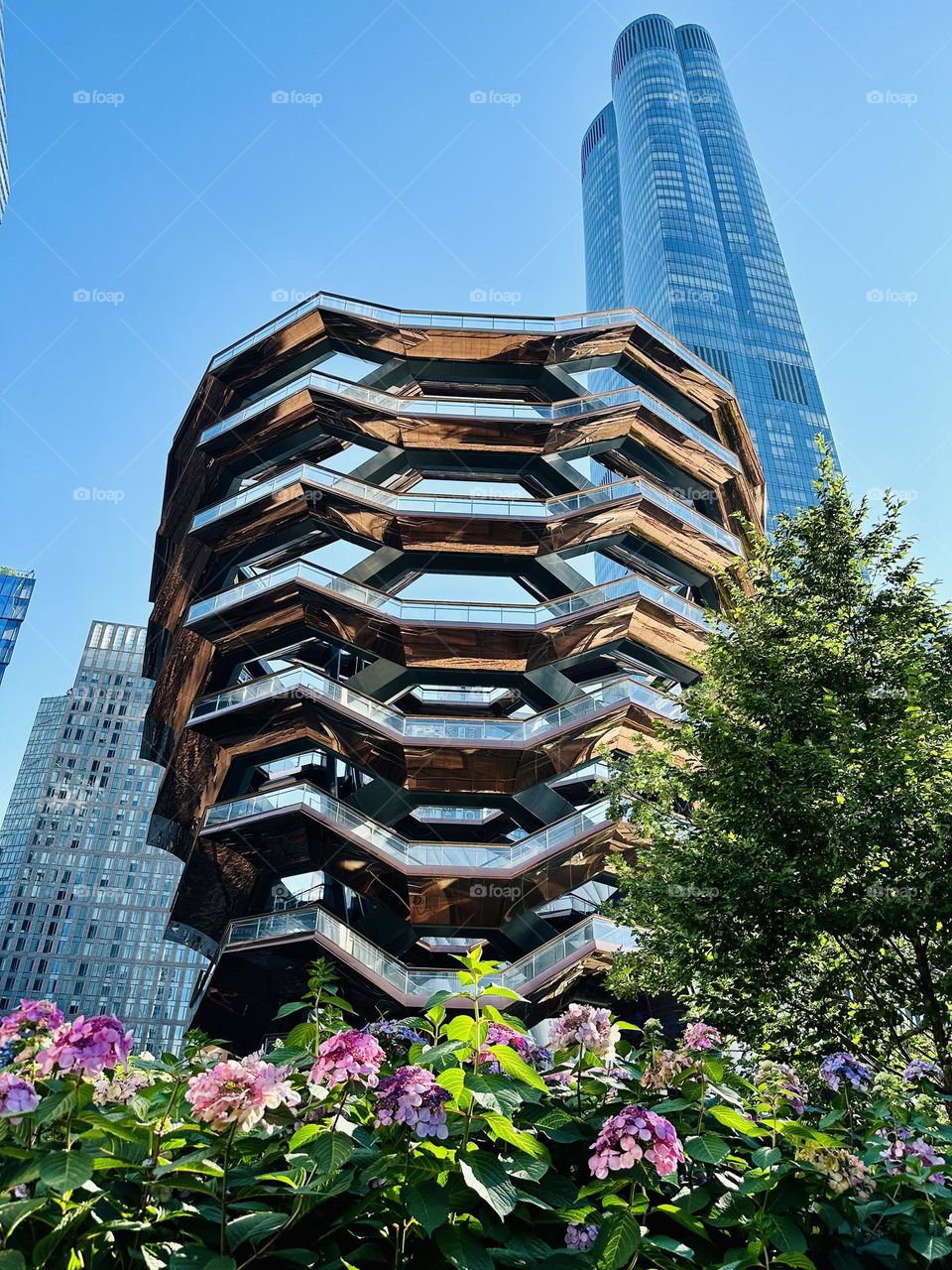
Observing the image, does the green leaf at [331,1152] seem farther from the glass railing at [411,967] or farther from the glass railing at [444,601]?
the glass railing at [444,601]

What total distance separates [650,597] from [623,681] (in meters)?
3.67

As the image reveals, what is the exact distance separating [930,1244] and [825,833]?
9.43 m

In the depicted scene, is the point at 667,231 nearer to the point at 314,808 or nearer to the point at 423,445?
the point at 423,445

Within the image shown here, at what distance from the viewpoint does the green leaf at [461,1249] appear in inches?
98.4

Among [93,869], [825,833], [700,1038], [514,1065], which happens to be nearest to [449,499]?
[825,833]

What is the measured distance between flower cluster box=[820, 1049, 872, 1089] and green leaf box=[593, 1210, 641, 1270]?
2.31 m

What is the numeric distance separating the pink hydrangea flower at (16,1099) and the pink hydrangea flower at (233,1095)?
1.69 feet

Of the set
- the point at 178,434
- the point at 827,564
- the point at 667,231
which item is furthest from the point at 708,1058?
the point at 667,231

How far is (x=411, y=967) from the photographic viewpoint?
2662cm

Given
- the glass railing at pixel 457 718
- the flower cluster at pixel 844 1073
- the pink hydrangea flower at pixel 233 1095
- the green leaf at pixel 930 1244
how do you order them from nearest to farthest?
the pink hydrangea flower at pixel 233 1095
the green leaf at pixel 930 1244
the flower cluster at pixel 844 1073
the glass railing at pixel 457 718

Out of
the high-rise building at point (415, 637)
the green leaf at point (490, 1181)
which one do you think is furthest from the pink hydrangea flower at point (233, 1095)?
the high-rise building at point (415, 637)

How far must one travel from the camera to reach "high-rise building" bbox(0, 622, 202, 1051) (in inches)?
5074

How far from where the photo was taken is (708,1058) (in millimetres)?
3684

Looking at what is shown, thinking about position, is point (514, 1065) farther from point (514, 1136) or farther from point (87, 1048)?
point (87, 1048)
